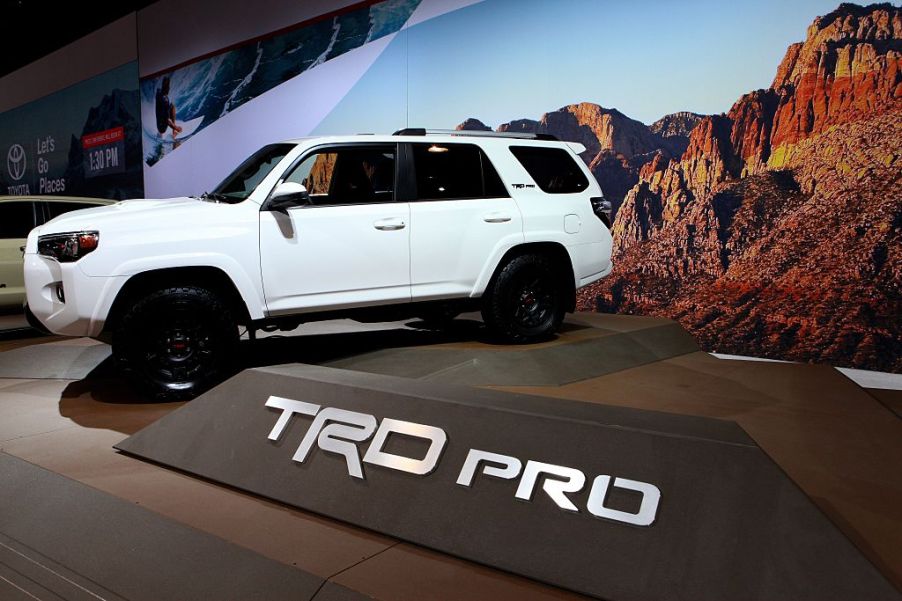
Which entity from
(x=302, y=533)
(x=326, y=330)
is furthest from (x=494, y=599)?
(x=326, y=330)

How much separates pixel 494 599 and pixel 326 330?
465cm

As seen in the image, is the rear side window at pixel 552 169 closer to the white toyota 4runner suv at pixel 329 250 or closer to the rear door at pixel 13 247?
the white toyota 4runner suv at pixel 329 250

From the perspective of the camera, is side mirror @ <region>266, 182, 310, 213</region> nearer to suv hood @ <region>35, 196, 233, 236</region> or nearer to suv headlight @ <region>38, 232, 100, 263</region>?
suv hood @ <region>35, 196, 233, 236</region>

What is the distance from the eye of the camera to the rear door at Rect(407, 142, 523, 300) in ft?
16.1

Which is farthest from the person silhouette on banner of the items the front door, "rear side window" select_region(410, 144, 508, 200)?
"rear side window" select_region(410, 144, 508, 200)

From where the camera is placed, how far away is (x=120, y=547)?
2.46 metres

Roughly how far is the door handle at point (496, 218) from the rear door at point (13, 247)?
5.74 metres

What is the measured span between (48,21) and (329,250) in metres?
11.6

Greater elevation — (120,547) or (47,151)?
(47,151)

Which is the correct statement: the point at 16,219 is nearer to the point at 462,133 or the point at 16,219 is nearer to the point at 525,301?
the point at 462,133

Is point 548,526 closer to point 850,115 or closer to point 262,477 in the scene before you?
point 262,477

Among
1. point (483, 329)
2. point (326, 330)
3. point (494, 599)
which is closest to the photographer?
point (494, 599)

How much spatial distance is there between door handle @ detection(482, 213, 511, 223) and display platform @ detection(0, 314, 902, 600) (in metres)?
0.98

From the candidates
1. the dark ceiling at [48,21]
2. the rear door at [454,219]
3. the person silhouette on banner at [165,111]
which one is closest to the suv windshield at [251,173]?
the rear door at [454,219]
